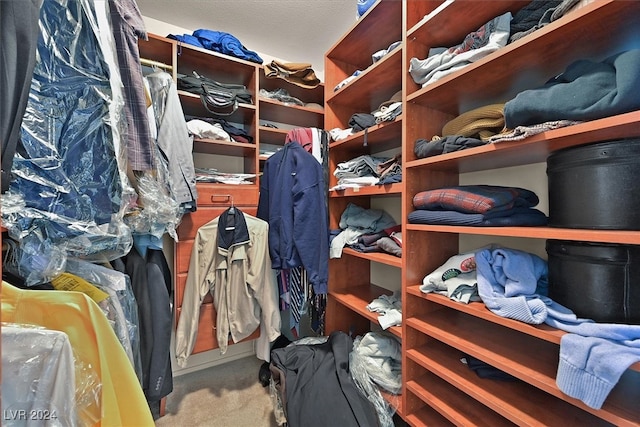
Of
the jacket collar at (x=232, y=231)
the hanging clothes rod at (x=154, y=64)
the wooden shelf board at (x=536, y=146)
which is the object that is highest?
the hanging clothes rod at (x=154, y=64)

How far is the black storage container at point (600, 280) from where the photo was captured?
0.64 m

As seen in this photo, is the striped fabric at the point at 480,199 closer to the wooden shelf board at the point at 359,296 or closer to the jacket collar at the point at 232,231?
the wooden shelf board at the point at 359,296

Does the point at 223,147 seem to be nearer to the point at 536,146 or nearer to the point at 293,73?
the point at 293,73

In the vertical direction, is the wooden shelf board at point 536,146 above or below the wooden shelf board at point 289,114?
below

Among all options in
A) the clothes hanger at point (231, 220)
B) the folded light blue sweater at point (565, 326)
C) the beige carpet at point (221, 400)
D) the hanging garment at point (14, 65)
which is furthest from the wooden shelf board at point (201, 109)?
the beige carpet at point (221, 400)

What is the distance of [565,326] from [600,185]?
386 millimetres

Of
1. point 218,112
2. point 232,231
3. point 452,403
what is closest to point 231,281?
point 232,231

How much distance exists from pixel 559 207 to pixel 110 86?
4.58ft

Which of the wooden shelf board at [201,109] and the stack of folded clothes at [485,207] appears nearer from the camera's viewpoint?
the stack of folded clothes at [485,207]

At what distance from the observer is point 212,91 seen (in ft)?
5.30

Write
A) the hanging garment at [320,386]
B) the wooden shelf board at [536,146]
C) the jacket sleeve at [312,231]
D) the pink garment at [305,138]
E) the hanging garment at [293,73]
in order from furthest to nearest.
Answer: the hanging garment at [293,73] < the pink garment at [305,138] < the jacket sleeve at [312,231] < the hanging garment at [320,386] < the wooden shelf board at [536,146]

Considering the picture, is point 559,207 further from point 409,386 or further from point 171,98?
point 171,98

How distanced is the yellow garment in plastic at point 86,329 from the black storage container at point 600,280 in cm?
122

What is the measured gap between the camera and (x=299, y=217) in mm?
1366
